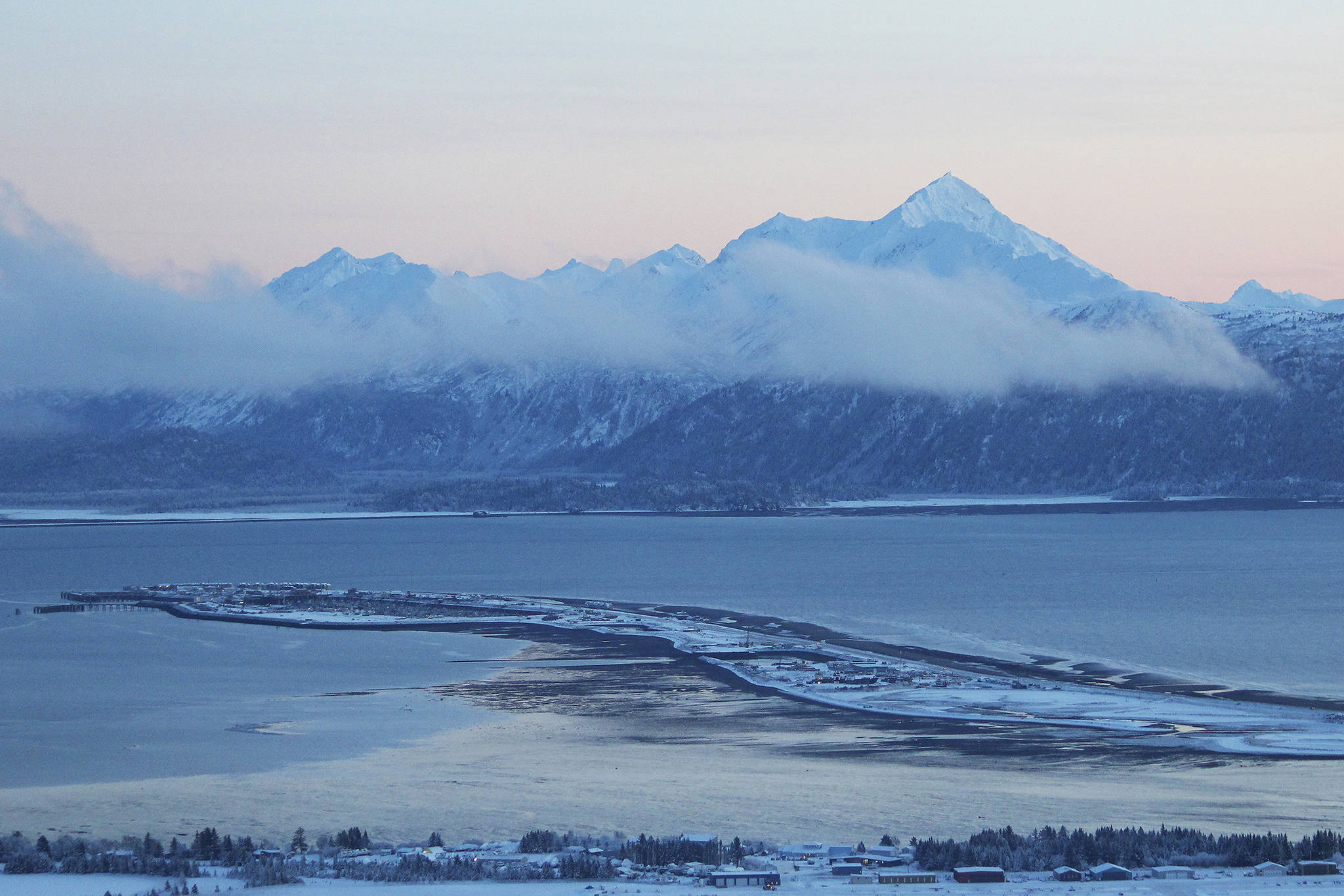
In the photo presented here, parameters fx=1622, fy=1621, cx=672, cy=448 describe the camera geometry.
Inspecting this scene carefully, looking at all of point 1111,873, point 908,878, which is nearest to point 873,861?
point 908,878

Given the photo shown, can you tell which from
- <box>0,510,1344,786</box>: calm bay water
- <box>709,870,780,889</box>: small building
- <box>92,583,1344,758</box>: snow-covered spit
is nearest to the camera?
<box>709,870,780,889</box>: small building

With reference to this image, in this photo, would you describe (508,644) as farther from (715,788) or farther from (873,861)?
(873,861)

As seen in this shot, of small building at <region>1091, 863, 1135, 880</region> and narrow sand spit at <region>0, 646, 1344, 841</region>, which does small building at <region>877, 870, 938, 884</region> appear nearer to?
small building at <region>1091, 863, 1135, 880</region>

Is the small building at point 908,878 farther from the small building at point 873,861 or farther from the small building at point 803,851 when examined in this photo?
the small building at point 803,851

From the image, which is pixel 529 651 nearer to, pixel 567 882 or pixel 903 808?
pixel 903 808

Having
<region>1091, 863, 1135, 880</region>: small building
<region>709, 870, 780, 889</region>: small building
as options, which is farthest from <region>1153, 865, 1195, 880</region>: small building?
<region>709, 870, 780, 889</region>: small building
